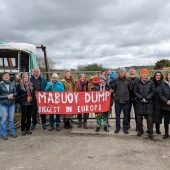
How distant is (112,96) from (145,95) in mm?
1290

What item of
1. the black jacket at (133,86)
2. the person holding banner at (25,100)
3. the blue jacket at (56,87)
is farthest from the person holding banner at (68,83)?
the black jacket at (133,86)

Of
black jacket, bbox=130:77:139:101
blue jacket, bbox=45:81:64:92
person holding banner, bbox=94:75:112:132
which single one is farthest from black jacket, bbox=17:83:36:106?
black jacket, bbox=130:77:139:101

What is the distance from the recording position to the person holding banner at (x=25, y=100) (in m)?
8.19

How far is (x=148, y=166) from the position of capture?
5.51 m

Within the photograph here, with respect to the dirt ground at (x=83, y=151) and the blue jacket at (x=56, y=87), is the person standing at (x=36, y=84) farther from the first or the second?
the dirt ground at (x=83, y=151)

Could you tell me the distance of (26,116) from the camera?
27.4 ft

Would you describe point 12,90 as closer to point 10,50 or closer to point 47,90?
point 47,90

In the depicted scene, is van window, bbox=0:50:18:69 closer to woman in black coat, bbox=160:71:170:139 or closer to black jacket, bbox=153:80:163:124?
black jacket, bbox=153:80:163:124

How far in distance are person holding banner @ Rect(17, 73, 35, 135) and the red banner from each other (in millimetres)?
330

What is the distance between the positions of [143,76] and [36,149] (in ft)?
11.8

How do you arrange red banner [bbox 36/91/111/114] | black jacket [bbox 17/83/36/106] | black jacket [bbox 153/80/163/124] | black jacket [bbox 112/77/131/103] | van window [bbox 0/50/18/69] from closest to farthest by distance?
black jacket [bbox 153/80/163/124] < black jacket [bbox 112/77/131/103] < black jacket [bbox 17/83/36/106] < red banner [bbox 36/91/111/114] < van window [bbox 0/50/18/69]

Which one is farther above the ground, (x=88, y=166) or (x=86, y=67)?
(x=86, y=67)

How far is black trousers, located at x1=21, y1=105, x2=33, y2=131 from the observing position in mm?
8258

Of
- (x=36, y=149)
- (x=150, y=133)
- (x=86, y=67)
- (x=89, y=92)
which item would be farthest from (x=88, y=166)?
(x=86, y=67)
